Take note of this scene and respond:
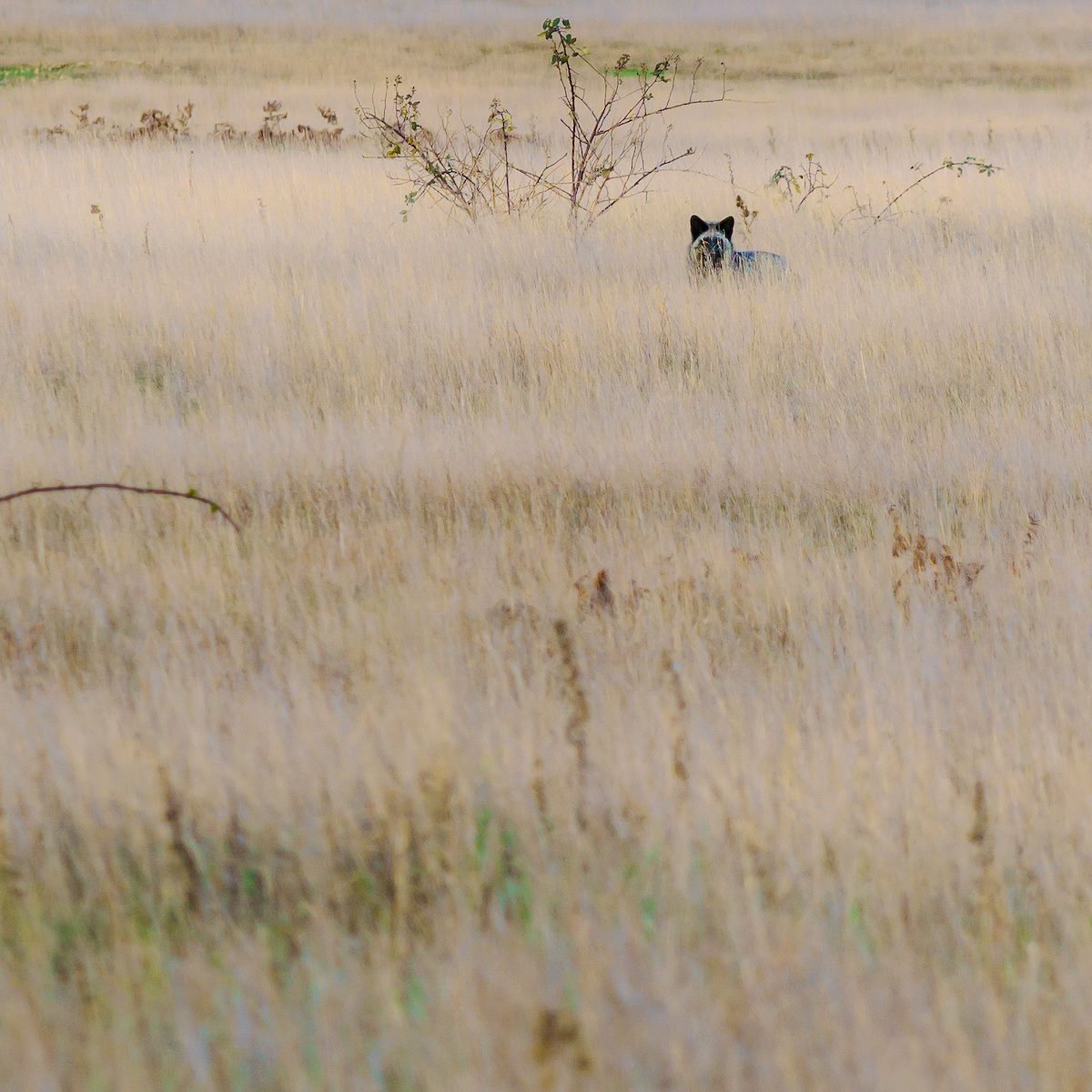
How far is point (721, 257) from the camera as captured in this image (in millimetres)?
8070

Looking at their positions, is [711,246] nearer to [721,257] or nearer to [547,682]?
[721,257]

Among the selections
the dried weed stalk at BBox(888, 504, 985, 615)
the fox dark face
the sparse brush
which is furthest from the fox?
the sparse brush

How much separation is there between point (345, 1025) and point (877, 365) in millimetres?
4928

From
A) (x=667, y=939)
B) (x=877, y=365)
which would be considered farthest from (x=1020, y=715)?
(x=877, y=365)

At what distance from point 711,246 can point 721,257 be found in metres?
0.11

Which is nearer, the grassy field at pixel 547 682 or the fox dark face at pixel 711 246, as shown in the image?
the grassy field at pixel 547 682

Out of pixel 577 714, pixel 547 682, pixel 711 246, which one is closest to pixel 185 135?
pixel 711 246

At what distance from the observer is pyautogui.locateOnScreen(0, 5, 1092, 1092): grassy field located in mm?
1810

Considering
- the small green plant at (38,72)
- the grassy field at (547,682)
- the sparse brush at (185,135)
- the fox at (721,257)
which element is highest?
the small green plant at (38,72)

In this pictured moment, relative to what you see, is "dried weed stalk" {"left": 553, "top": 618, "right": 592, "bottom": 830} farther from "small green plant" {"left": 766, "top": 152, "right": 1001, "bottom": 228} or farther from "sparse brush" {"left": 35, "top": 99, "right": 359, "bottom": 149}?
"sparse brush" {"left": 35, "top": 99, "right": 359, "bottom": 149}

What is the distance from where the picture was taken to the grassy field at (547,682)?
1.81 m

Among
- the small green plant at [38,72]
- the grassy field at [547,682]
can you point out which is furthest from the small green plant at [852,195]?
the small green plant at [38,72]

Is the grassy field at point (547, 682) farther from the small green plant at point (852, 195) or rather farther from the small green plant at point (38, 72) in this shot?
the small green plant at point (38, 72)

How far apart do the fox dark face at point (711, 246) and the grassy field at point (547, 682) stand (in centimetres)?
25
